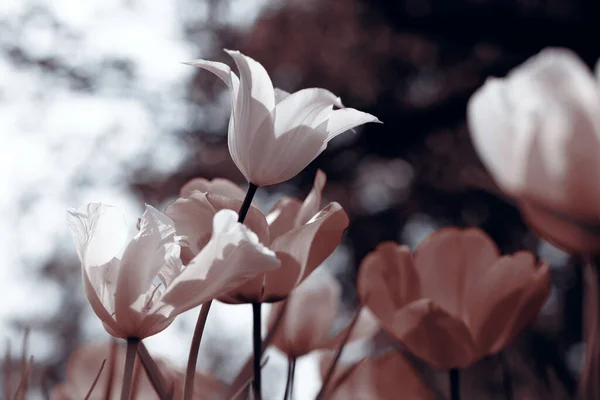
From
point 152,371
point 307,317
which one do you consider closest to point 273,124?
point 152,371

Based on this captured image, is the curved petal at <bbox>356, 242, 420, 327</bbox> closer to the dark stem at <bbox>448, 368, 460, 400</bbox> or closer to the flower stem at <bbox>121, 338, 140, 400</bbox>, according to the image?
the dark stem at <bbox>448, 368, 460, 400</bbox>

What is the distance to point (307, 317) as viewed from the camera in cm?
51

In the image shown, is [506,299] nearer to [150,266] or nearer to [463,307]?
[463,307]

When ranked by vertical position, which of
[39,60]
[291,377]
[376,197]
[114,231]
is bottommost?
[376,197]

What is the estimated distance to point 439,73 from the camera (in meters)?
3.95

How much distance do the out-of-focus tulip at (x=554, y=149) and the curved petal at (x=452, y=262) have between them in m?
0.23

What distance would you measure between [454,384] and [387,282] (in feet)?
0.26

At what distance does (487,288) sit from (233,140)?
17cm

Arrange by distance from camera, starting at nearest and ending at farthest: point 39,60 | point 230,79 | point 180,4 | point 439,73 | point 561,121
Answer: point 561,121
point 230,79
point 39,60
point 439,73
point 180,4

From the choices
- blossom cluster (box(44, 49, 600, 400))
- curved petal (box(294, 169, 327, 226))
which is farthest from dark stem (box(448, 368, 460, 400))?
curved petal (box(294, 169, 327, 226))

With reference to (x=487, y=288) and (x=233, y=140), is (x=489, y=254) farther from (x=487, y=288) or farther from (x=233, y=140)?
(x=233, y=140)

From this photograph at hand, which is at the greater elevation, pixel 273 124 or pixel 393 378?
pixel 273 124

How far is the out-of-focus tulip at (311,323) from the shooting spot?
0.46 meters

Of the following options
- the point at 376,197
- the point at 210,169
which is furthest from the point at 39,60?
the point at 376,197
